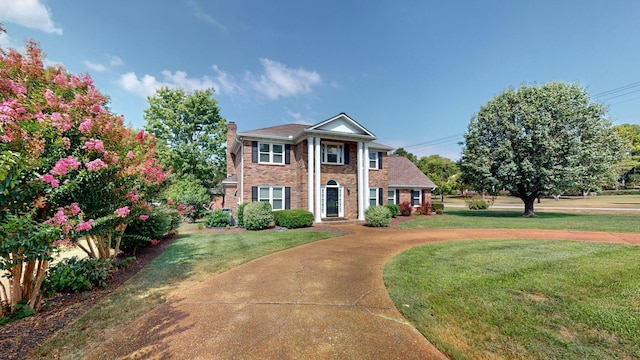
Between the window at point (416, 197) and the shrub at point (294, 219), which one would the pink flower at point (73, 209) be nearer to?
the shrub at point (294, 219)

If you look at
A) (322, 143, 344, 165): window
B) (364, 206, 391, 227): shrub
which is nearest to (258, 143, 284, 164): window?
(322, 143, 344, 165): window

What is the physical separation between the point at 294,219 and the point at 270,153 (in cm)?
484

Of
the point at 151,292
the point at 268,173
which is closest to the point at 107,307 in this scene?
the point at 151,292

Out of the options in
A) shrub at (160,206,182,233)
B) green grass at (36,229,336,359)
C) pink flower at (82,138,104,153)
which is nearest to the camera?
green grass at (36,229,336,359)

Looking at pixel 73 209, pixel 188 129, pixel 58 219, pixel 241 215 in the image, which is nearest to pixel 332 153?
pixel 241 215

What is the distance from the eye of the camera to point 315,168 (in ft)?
51.5

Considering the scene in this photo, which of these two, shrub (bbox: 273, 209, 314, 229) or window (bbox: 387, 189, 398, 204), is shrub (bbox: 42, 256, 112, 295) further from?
window (bbox: 387, 189, 398, 204)

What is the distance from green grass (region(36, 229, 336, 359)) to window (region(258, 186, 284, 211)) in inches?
184

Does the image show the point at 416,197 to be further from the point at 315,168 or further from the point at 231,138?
the point at 231,138

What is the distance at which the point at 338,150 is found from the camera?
56.6 feet

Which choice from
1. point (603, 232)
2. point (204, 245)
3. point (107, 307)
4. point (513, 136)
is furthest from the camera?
point (513, 136)

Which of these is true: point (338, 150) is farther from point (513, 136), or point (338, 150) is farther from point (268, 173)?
point (513, 136)

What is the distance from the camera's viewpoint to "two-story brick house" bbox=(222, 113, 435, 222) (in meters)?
15.4

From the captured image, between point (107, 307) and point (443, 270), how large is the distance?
6.98 m
